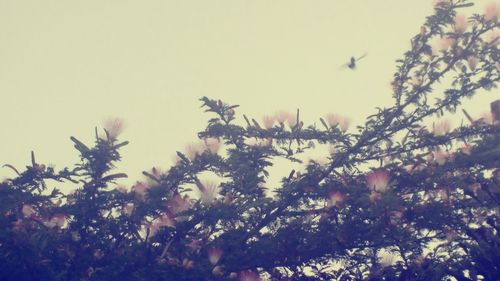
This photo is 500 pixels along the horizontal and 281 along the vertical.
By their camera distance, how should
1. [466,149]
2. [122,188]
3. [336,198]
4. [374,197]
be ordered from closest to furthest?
[374,197] < [336,198] < [466,149] < [122,188]

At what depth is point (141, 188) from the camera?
686cm

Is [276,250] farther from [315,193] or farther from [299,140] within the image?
[299,140]

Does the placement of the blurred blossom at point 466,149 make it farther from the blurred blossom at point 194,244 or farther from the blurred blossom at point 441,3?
the blurred blossom at point 194,244

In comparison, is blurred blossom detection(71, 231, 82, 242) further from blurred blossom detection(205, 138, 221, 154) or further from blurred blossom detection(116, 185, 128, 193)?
blurred blossom detection(205, 138, 221, 154)

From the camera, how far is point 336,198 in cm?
638

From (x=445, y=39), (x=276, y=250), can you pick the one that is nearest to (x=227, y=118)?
(x=276, y=250)

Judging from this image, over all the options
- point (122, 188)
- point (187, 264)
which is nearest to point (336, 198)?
point (187, 264)

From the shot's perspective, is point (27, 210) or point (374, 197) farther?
point (27, 210)

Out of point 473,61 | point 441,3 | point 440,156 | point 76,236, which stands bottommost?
point 76,236

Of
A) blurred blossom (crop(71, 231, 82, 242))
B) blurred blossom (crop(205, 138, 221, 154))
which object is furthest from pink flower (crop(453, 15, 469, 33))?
blurred blossom (crop(71, 231, 82, 242))

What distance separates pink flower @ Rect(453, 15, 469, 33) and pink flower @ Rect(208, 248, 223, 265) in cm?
530

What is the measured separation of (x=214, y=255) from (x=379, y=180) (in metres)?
2.36

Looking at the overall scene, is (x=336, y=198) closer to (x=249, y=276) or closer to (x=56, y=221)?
(x=249, y=276)

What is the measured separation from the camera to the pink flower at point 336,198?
632cm
